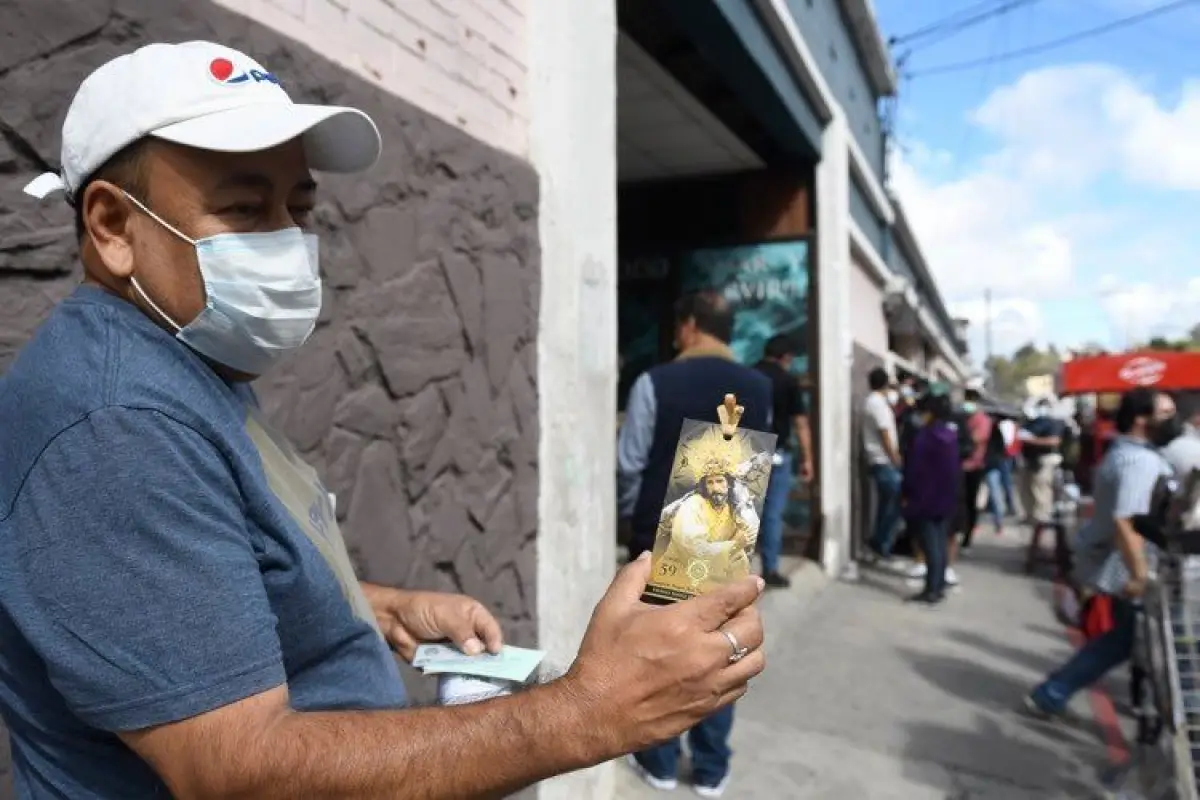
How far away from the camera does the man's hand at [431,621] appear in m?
1.61

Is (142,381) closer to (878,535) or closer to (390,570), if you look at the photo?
(390,570)

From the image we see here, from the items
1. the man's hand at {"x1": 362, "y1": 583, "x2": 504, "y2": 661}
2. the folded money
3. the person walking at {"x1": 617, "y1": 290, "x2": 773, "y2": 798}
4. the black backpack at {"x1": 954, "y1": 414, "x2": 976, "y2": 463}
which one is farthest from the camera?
the black backpack at {"x1": 954, "y1": 414, "x2": 976, "y2": 463}

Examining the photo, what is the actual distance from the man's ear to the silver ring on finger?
90cm

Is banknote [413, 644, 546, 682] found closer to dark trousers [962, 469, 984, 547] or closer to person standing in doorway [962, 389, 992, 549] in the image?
person standing in doorway [962, 389, 992, 549]

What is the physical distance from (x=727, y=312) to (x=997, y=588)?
680cm

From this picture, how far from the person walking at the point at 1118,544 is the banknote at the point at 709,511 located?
3.82m

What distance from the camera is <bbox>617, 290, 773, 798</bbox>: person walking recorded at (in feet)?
10.2

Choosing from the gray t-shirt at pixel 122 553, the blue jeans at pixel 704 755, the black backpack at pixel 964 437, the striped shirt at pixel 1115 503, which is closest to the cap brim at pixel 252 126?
the gray t-shirt at pixel 122 553

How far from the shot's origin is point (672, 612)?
1.11 metres

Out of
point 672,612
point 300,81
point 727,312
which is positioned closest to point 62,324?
point 672,612

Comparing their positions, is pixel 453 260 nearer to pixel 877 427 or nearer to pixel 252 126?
Answer: pixel 252 126

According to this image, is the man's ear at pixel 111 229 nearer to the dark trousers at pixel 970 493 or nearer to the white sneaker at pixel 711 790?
the white sneaker at pixel 711 790

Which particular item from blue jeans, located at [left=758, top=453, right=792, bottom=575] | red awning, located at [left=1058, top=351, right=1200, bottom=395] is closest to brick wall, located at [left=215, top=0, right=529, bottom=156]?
blue jeans, located at [left=758, top=453, right=792, bottom=575]

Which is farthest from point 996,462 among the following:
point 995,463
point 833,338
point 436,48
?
point 436,48
